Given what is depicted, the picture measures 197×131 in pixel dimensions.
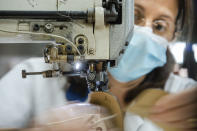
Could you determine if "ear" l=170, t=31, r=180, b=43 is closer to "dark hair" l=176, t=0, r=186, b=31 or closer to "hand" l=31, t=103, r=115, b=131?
"dark hair" l=176, t=0, r=186, b=31

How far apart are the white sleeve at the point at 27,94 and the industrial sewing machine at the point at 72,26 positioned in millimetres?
1048

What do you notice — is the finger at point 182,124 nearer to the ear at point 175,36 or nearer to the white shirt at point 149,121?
the white shirt at point 149,121

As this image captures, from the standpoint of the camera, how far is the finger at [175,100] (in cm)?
189

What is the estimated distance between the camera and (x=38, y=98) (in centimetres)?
207

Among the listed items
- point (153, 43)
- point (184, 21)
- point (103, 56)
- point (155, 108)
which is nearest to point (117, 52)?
point (103, 56)

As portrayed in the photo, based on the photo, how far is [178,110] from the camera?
190 cm

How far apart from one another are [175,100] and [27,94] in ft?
3.63

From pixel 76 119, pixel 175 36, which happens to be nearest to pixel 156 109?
pixel 175 36

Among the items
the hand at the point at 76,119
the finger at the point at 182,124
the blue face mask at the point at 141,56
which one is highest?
the blue face mask at the point at 141,56

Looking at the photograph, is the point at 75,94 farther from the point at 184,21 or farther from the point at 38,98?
the point at 184,21

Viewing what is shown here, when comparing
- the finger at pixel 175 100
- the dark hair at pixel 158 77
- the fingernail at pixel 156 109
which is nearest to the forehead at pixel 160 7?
the dark hair at pixel 158 77

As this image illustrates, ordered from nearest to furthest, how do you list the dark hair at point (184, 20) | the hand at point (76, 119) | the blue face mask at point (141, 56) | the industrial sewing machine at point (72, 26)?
1. the industrial sewing machine at point (72, 26)
2. the hand at point (76, 119)
3. the blue face mask at point (141, 56)
4. the dark hair at point (184, 20)

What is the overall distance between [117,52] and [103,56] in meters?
→ 0.06

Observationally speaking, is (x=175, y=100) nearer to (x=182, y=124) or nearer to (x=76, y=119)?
(x=182, y=124)
